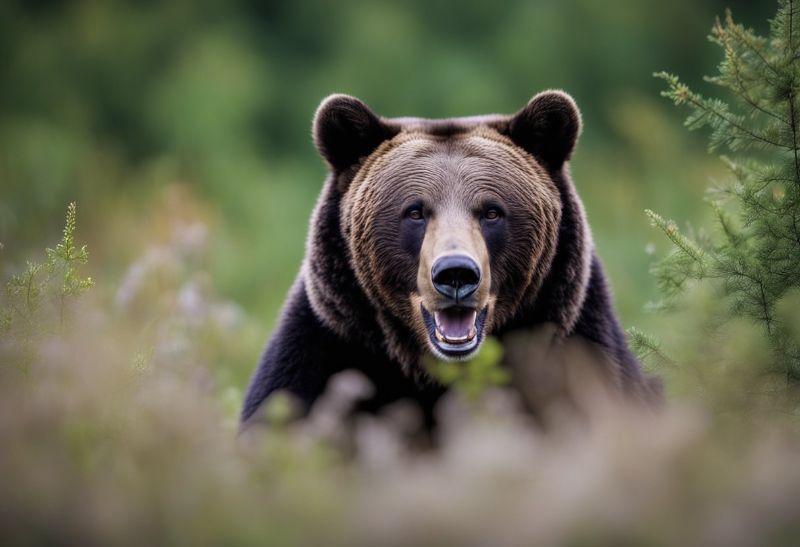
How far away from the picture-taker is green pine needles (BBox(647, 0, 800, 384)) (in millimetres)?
3973

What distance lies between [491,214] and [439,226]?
322 millimetres

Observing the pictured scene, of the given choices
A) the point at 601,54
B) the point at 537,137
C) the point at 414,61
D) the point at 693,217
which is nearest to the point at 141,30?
the point at 414,61

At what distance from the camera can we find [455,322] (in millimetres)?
4473

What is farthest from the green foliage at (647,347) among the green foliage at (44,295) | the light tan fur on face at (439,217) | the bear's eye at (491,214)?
the green foliage at (44,295)

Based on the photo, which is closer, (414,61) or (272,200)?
(272,200)

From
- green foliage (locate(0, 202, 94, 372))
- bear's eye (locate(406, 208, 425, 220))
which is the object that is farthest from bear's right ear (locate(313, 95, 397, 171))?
green foliage (locate(0, 202, 94, 372))

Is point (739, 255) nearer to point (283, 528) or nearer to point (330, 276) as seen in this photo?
point (330, 276)

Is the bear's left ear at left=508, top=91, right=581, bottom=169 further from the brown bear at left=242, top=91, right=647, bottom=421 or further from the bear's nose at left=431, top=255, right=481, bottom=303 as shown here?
the bear's nose at left=431, top=255, right=481, bottom=303

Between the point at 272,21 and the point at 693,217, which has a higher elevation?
the point at 272,21

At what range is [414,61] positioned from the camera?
68.5ft

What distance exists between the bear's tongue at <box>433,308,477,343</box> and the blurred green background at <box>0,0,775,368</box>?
32.2 feet

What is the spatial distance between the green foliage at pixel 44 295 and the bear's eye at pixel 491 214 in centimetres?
180

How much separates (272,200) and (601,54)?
837 centimetres

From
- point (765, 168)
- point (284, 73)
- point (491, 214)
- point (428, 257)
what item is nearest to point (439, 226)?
point (428, 257)
